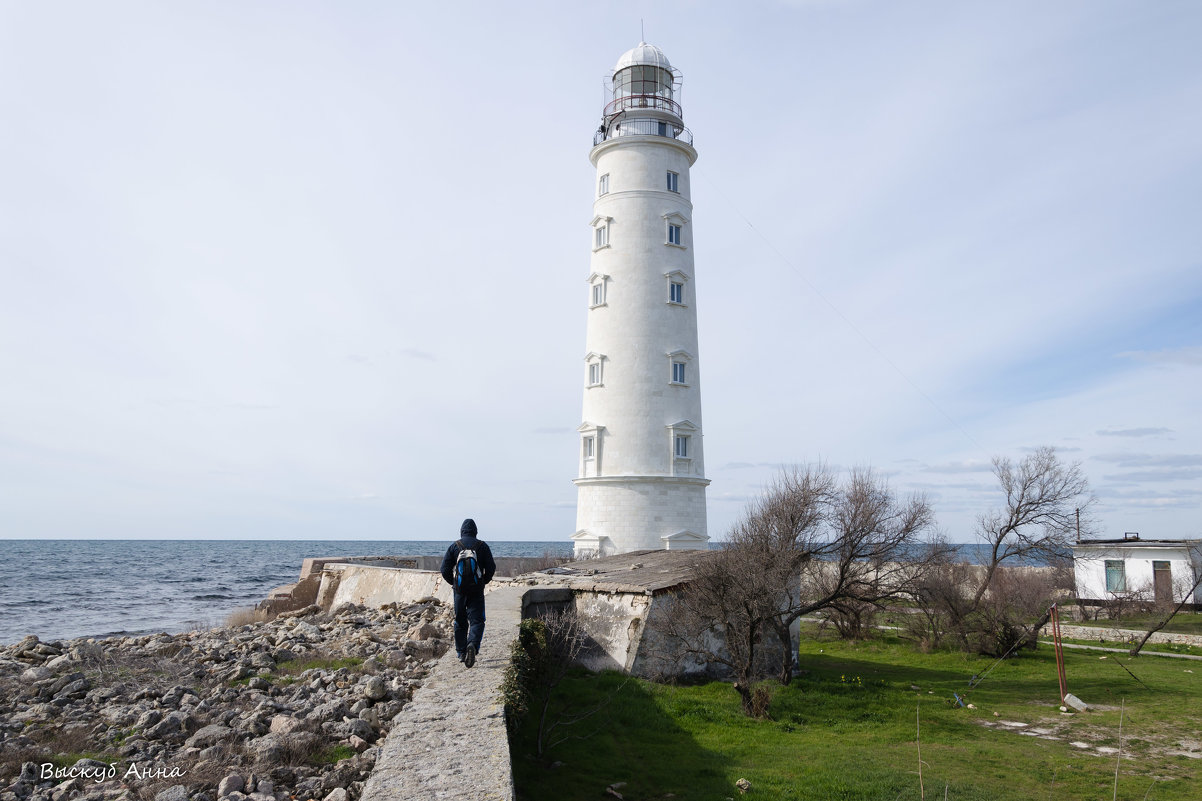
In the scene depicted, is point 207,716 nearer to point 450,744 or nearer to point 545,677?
point 450,744

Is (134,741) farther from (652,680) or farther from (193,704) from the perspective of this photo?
(652,680)

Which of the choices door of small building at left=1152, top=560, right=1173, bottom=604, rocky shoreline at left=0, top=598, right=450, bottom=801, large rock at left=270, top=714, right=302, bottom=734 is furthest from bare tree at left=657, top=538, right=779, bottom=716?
door of small building at left=1152, top=560, right=1173, bottom=604

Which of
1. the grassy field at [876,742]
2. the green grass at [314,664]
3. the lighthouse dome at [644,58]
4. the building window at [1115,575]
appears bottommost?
the grassy field at [876,742]

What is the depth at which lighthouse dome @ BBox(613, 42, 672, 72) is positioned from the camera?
2852cm

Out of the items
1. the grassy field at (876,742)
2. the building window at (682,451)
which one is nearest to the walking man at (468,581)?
the grassy field at (876,742)

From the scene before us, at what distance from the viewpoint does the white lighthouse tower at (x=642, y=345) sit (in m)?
25.6

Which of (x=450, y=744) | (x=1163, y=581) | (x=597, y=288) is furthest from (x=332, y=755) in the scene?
(x=1163, y=581)

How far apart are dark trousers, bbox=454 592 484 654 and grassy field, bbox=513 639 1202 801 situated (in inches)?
50.6

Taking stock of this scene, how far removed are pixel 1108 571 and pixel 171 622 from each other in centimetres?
3690

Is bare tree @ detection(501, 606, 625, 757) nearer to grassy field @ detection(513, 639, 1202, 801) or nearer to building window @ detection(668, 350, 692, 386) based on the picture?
grassy field @ detection(513, 639, 1202, 801)

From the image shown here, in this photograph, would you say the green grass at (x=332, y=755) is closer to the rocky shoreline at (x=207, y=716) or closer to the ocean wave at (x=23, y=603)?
the rocky shoreline at (x=207, y=716)

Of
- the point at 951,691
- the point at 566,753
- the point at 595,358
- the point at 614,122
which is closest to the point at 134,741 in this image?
the point at 566,753

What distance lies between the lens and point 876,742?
1238 cm

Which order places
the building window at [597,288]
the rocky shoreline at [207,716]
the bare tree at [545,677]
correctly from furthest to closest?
the building window at [597,288]
the bare tree at [545,677]
the rocky shoreline at [207,716]
